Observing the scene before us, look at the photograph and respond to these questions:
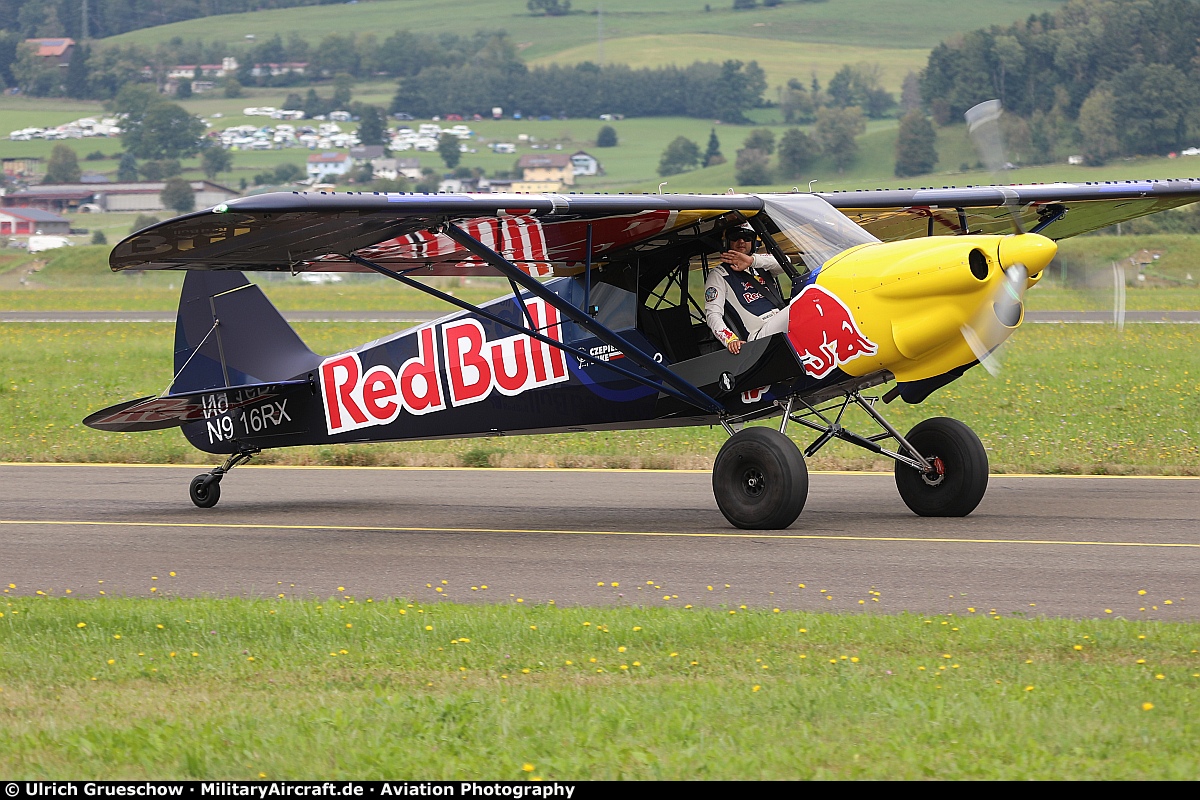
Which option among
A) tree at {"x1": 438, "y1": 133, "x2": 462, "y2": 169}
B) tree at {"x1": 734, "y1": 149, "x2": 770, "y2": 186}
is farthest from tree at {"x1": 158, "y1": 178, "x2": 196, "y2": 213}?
tree at {"x1": 734, "y1": 149, "x2": 770, "y2": 186}

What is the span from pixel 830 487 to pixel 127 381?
45.7 feet

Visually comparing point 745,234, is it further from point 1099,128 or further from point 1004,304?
point 1099,128

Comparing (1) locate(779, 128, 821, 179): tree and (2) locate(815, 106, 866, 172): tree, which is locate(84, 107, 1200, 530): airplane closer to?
(1) locate(779, 128, 821, 179): tree

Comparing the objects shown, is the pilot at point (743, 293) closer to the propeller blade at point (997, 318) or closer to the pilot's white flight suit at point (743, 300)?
the pilot's white flight suit at point (743, 300)

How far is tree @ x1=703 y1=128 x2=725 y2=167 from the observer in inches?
4759

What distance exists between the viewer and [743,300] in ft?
38.3

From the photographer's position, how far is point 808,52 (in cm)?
17562

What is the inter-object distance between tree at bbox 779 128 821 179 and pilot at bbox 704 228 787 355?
96.1 metres

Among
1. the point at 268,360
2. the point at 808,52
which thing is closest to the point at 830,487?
the point at 268,360

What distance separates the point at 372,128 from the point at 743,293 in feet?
492

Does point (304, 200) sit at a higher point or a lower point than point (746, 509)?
higher
